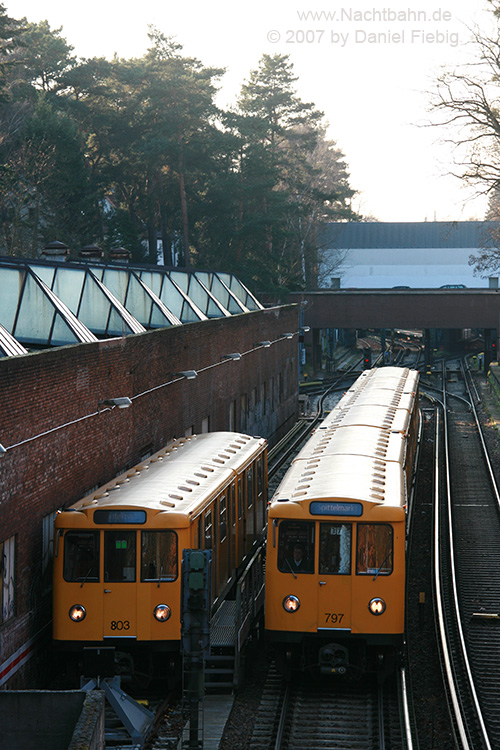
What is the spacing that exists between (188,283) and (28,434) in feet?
57.9

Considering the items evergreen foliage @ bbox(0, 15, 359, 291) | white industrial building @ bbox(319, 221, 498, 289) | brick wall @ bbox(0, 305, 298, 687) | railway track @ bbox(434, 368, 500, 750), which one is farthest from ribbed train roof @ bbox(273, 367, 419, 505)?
white industrial building @ bbox(319, 221, 498, 289)

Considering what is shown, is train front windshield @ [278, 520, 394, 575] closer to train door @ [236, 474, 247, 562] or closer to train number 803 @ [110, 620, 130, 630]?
train number 803 @ [110, 620, 130, 630]

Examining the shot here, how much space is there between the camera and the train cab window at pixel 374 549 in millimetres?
12086

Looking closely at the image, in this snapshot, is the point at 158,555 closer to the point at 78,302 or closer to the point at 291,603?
the point at 291,603

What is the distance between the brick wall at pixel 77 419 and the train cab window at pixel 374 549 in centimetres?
425

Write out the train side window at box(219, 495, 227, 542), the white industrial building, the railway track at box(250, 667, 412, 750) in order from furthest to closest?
1. the white industrial building
2. the train side window at box(219, 495, 227, 542)
3. the railway track at box(250, 667, 412, 750)

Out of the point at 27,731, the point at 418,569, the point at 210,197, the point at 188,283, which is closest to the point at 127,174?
the point at 210,197

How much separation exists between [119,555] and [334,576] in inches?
105

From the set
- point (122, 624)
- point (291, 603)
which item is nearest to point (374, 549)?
point (291, 603)

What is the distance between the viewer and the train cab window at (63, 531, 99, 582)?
11938 millimetres

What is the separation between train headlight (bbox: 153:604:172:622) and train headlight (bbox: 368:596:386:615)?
2.47 metres

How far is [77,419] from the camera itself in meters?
14.7

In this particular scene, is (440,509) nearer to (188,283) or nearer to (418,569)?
(418,569)

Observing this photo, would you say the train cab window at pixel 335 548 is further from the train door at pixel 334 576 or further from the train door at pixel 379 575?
A: the train door at pixel 379 575
